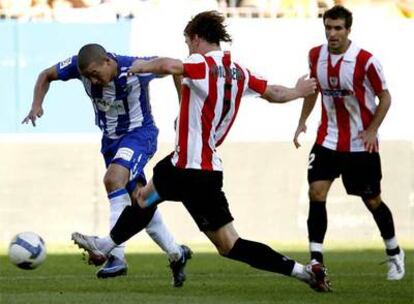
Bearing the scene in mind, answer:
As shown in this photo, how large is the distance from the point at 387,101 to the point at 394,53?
752 cm

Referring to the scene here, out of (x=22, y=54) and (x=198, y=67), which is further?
(x=22, y=54)

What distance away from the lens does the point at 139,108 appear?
1227 centimetres

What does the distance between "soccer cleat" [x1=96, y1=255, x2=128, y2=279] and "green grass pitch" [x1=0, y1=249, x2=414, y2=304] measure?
0.07 metres

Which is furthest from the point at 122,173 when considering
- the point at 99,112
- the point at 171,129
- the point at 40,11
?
the point at 40,11

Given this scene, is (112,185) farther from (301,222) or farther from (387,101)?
(301,222)

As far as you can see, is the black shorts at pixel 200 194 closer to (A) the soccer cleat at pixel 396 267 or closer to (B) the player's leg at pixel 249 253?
(B) the player's leg at pixel 249 253

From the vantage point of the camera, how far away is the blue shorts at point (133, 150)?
12.0 metres

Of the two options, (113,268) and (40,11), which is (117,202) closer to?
(113,268)

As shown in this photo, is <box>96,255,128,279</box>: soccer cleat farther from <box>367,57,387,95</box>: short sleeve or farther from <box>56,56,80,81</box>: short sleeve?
<box>367,57,387,95</box>: short sleeve

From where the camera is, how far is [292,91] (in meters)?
10.0

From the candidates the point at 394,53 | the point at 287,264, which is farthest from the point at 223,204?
the point at 394,53

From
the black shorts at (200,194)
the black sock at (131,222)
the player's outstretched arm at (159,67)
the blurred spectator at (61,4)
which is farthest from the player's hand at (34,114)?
the blurred spectator at (61,4)

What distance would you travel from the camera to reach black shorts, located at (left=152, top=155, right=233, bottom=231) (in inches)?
395

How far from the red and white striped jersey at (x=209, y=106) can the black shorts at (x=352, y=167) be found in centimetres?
214
